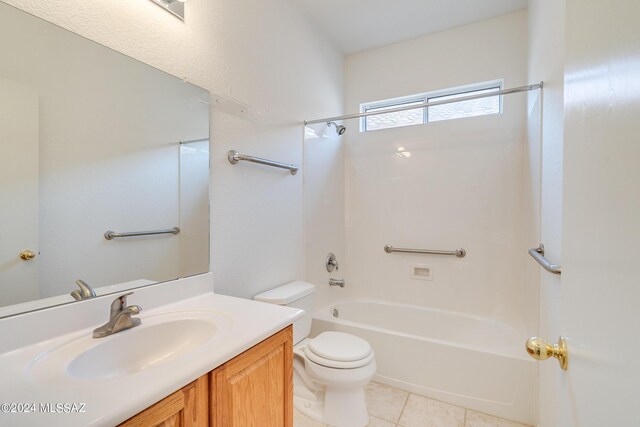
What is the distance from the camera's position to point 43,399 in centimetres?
58

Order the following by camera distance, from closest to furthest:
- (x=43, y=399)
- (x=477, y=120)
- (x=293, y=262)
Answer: (x=43, y=399), (x=293, y=262), (x=477, y=120)

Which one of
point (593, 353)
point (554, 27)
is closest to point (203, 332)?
point (593, 353)

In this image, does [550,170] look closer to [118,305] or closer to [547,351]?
[547,351]

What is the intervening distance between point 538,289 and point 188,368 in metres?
1.88

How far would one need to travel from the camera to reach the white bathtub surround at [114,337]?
57cm

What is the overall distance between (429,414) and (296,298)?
1.08m

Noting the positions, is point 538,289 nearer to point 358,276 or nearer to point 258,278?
point 358,276

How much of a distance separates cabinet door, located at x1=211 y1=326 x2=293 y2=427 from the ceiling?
89.9 inches

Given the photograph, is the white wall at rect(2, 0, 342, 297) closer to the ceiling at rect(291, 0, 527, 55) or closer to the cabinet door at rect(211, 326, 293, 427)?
the ceiling at rect(291, 0, 527, 55)

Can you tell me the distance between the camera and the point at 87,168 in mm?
1003

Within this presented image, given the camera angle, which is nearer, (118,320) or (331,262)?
(118,320)

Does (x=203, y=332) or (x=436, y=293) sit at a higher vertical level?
(x=203, y=332)

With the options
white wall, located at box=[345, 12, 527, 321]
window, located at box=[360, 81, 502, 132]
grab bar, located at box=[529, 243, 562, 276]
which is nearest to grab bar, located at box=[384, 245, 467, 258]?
white wall, located at box=[345, 12, 527, 321]

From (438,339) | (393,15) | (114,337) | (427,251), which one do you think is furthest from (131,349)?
(393,15)
